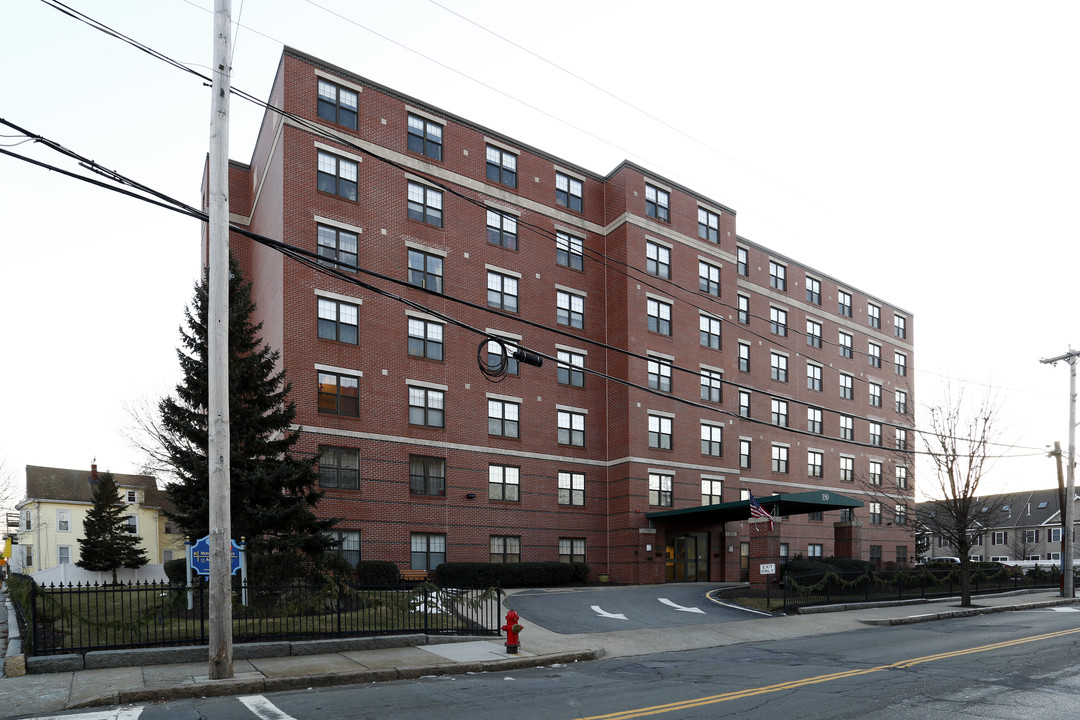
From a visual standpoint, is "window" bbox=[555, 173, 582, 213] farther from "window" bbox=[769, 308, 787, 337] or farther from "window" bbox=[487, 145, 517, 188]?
"window" bbox=[769, 308, 787, 337]

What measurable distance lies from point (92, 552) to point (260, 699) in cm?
4553

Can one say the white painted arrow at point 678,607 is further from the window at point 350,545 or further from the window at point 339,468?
the window at point 339,468

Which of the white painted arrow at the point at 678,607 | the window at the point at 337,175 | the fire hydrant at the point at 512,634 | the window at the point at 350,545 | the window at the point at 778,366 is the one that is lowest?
the white painted arrow at the point at 678,607

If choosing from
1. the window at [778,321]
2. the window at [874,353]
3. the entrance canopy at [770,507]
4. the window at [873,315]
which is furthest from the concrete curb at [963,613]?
the window at [873,315]

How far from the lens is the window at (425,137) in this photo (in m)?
33.4

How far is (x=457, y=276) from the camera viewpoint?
33.8 m

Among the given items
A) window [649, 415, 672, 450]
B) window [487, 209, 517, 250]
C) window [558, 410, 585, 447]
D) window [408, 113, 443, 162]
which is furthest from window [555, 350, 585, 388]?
window [408, 113, 443, 162]

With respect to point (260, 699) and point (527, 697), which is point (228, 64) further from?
point (527, 697)

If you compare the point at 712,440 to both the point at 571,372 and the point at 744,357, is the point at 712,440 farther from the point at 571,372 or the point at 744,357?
the point at 571,372

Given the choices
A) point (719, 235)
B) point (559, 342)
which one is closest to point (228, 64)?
point (559, 342)

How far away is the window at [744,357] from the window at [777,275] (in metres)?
5.43

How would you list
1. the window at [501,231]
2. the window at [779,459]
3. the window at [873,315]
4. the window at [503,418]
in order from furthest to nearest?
the window at [873,315] < the window at [779,459] < the window at [501,231] < the window at [503,418]

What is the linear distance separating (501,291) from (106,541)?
33.1 meters

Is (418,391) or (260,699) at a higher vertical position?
(418,391)
